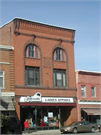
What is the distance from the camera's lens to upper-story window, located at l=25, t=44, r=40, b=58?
98.4 feet

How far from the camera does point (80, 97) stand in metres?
32.3

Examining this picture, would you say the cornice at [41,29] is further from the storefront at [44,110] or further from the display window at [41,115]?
the display window at [41,115]

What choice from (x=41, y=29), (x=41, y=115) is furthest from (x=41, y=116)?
(x=41, y=29)

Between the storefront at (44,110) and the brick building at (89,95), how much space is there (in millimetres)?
1591

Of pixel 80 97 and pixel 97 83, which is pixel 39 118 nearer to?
pixel 80 97

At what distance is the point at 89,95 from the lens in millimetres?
33375

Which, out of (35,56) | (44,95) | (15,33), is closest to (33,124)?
(44,95)

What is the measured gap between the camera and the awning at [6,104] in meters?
25.9

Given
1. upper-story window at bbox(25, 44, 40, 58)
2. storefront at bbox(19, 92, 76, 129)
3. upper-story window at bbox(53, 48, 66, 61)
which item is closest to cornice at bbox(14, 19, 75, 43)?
upper-story window at bbox(25, 44, 40, 58)

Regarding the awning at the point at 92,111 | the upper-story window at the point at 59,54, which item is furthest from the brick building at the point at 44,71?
the awning at the point at 92,111

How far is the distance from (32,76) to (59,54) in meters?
4.98

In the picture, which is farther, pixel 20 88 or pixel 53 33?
pixel 53 33

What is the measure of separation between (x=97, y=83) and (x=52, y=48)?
26.9 ft

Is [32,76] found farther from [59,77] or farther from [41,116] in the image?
[41,116]
